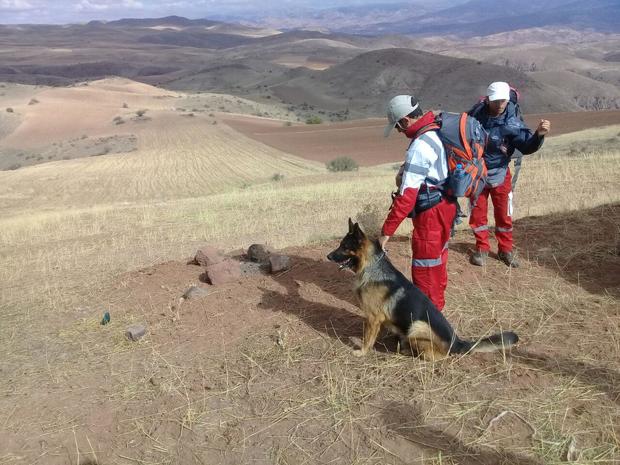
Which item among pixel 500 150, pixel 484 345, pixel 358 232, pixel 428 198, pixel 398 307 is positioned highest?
pixel 500 150

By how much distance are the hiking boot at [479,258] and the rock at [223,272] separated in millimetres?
3041

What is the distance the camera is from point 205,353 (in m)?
5.28

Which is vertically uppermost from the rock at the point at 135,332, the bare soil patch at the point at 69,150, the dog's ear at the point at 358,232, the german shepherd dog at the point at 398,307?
the dog's ear at the point at 358,232

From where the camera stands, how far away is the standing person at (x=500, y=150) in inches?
239

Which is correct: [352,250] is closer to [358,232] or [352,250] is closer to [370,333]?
[358,232]

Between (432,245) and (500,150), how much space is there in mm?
2156

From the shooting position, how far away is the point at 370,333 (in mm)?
4738

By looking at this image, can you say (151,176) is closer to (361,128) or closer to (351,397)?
(361,128)

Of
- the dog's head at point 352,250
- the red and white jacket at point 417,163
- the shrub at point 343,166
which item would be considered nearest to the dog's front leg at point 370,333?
the dog's head at point 352,250

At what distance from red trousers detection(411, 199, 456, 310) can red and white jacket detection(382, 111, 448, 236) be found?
0.32 m

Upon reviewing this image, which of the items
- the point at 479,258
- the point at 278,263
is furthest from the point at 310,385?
the point at 479,258

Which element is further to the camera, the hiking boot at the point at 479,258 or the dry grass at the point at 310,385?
the hiking boot at the point at 479,258

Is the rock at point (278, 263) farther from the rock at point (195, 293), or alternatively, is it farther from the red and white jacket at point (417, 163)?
the red and white jacket at point (417, 163)

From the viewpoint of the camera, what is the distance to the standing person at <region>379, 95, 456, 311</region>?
4.55 meters
